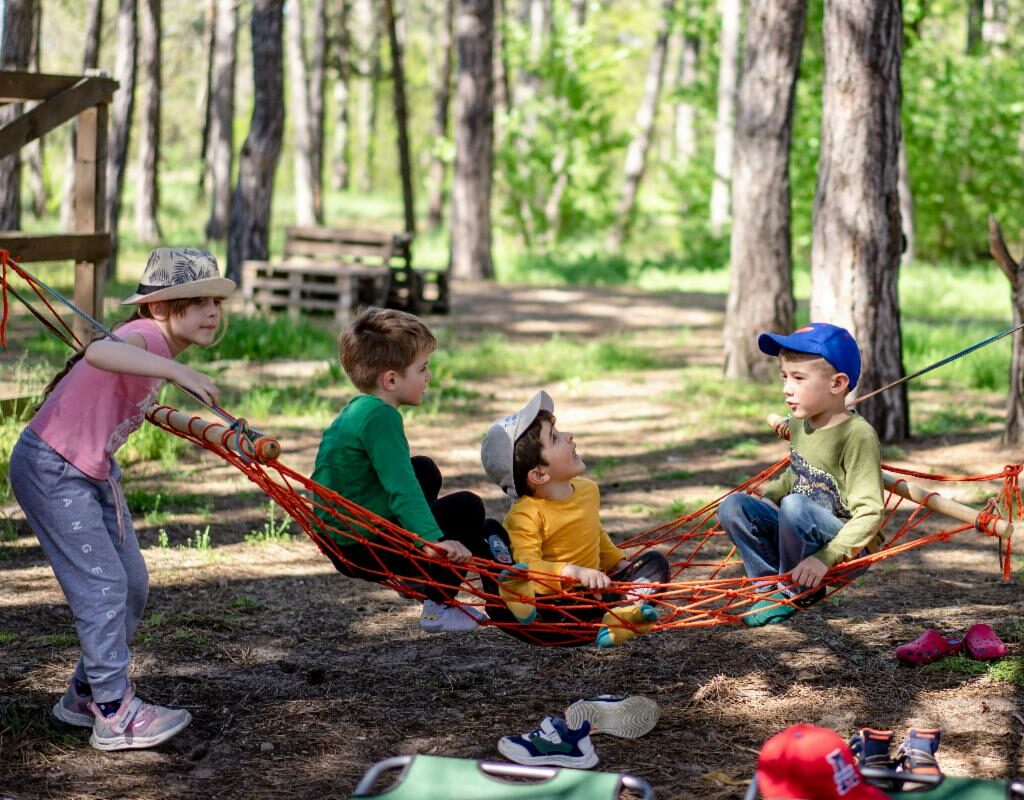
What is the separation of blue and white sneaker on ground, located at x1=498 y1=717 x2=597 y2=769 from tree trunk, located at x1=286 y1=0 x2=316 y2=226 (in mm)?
19511

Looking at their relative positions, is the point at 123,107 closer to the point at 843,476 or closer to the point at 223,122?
the point at 223,122

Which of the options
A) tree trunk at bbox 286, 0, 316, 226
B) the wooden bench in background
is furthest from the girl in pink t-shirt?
tree trunk at bbox 286, 0, 316, 226

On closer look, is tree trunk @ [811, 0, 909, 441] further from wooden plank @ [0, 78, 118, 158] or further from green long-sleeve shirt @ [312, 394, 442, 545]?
→ green long-sleeve shirt @ [312, 394, 442, 545]

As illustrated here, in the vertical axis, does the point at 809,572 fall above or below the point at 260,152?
below

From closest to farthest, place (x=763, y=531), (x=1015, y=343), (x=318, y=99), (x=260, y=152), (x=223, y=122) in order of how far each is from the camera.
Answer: (x=763, y=531) → (x=1015, y=343) → (x=260, y=152) → (x=223, y=122) → (x=318, y=99)

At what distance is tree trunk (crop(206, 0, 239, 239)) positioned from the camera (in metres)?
20.5

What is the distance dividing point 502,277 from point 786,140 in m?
8.09

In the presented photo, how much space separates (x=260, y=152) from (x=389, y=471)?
10.5 meters

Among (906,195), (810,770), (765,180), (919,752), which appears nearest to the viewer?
(810,770)

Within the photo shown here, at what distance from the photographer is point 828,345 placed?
3.81 m

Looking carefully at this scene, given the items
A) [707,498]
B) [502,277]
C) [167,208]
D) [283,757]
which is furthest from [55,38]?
[283,757]

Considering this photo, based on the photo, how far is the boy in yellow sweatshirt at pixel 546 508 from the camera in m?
3.62

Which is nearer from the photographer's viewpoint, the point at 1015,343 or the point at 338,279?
the point at 1015,343

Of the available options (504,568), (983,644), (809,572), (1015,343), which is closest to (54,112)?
(504,568)
